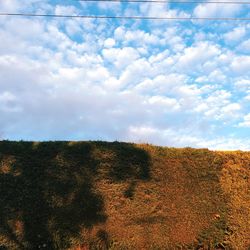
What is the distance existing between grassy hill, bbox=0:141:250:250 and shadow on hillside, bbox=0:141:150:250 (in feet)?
0.07

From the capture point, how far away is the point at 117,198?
11008 mm

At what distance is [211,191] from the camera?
1205cm

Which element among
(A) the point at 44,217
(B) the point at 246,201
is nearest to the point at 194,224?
(B) the point at 246,201

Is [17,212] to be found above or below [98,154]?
below

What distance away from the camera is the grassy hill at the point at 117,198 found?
10.1 m

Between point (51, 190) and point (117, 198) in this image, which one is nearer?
point (51, 190)

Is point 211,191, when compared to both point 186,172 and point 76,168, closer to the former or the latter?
point 186,172

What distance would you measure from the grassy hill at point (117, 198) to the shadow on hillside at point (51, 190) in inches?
0.8

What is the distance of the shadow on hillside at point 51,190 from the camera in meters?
9.90

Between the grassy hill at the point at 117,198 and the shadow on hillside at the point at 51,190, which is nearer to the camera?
the shadow on hillside at the point at 51,190

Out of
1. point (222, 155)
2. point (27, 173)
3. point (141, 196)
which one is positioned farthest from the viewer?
point (222, 155)

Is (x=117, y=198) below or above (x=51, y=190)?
below

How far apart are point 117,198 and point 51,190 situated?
1.59 m

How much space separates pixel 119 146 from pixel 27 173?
2559mm
